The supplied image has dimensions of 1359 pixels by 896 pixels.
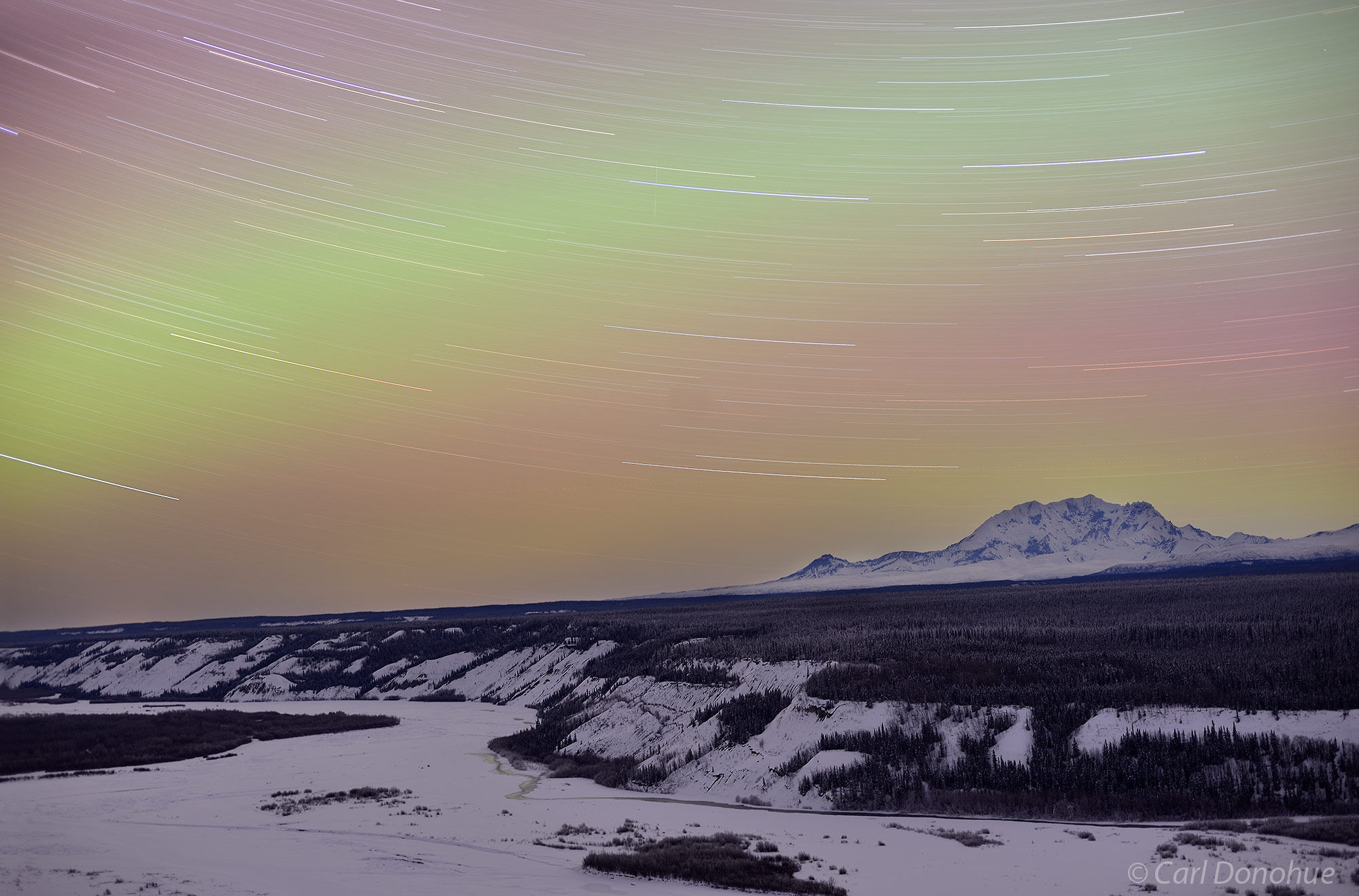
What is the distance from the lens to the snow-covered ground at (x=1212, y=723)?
1895 inches

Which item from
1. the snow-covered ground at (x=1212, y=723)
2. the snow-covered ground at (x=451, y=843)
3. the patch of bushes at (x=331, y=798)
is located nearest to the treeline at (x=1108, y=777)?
the snow-covered ground at (x=1212, y=723)

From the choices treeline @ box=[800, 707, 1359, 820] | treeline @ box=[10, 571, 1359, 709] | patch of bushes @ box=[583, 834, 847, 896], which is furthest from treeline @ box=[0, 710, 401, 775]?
treeline @ box=[800, 707, 1359, 820]

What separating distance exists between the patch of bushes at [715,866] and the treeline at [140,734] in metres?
44.1

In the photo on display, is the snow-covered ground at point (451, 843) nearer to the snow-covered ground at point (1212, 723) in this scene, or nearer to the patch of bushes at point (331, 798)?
the patch of bushes at point (331, 798)

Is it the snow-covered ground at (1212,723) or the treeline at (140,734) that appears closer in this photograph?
the snow-covered ground at (1212,723)

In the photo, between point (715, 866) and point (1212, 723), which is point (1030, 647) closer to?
point (1212, 723)

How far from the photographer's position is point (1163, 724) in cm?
5262

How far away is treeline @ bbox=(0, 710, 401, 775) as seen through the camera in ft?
218

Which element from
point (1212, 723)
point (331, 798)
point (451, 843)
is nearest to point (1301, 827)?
point (1212, 723)

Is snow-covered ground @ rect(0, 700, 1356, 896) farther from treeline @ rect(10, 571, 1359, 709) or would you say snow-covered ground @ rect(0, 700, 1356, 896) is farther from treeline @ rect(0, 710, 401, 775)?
treeline @ rect(10, 571, 1359, 709)

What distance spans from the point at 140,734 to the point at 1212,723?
89.7 meters

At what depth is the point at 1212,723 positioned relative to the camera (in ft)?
169

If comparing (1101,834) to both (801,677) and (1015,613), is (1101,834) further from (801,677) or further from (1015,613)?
(1015,613)

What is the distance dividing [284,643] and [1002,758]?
168 meters
